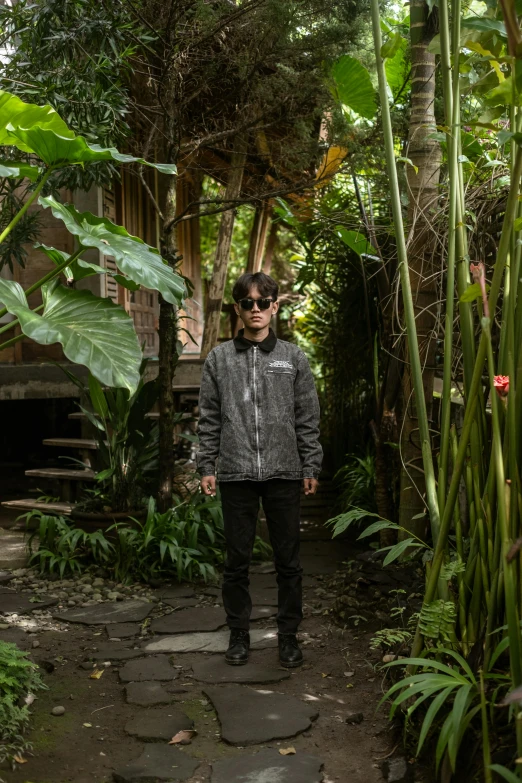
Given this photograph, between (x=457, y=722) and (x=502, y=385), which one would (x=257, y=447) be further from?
(x=457, y=722)

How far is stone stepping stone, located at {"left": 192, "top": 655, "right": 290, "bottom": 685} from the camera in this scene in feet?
11.8

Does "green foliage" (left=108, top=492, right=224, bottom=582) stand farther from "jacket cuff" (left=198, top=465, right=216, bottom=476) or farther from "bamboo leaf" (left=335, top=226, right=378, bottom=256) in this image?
"bamboo leaf" (left=335, top=226, right=378, bottom=256)

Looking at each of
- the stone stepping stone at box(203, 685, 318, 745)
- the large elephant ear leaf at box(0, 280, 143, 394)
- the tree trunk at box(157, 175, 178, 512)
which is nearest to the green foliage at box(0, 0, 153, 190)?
the tree trunk at box(157, 175, 178, 512)

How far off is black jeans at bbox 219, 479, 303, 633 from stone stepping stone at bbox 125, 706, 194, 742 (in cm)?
64

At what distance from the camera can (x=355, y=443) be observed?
7316 mm

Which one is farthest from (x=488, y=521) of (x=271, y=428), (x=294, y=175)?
(x=294, y=175)

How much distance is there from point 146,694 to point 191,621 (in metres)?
1.01

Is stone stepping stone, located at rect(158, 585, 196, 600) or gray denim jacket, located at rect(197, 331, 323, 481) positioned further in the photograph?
stone stepping stone, located at rect(158, 585, 196, 600)

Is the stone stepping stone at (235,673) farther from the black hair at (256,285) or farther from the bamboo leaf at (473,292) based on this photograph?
the bamboo leaf at (473,292)

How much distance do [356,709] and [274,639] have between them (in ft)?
3.03

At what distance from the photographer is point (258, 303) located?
3.75 m

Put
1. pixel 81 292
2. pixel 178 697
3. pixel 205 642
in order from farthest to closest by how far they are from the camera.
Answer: pixel 205 642 < pixel 178 697 < pixel 81 292

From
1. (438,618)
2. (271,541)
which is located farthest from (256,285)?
(438,618)

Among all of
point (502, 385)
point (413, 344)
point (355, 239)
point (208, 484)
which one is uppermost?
point (355, 239)
